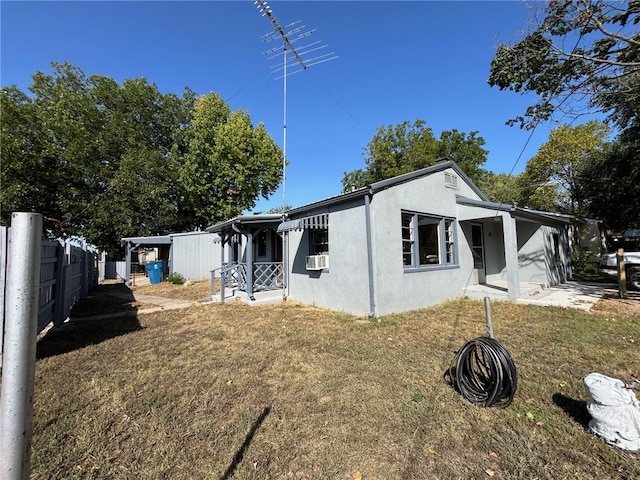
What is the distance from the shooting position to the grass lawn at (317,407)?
242 centimetres

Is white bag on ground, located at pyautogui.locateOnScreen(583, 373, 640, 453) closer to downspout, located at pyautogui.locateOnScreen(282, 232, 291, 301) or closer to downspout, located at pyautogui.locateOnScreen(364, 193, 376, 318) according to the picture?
downspout, located at pyautogui.locateOnScreen(364, 193, 376, 318)

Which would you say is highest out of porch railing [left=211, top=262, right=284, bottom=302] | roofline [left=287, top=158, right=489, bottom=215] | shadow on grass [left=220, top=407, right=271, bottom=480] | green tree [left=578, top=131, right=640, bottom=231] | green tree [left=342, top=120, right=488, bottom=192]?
green tree [left=342, top=120, right=488, bottom=192]

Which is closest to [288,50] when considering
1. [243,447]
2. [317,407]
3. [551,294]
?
[317,407]

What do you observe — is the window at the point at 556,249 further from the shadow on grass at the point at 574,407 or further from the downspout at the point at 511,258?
the shadow on grass at the point at 574,407

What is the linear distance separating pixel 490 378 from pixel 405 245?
5.35m

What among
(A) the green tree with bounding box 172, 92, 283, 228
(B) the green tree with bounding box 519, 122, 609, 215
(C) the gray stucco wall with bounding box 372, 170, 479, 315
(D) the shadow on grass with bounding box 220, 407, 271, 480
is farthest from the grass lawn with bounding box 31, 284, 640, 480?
(B) the green tree with bounding box 519, 122, 609, 215

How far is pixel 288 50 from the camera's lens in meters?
9.85

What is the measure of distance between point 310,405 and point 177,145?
85.5ft

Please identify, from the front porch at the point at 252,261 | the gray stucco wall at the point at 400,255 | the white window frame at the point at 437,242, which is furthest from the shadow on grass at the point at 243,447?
the front porch at the point at 252,261

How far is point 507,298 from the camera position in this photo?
8734 mm

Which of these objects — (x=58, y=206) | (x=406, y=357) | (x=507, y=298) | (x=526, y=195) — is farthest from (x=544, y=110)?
(x=58, y=206)

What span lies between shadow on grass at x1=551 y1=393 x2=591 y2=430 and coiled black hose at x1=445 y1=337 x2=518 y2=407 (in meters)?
0.53

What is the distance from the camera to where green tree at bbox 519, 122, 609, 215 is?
21.5 meters

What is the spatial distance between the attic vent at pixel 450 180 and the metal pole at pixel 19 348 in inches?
409
